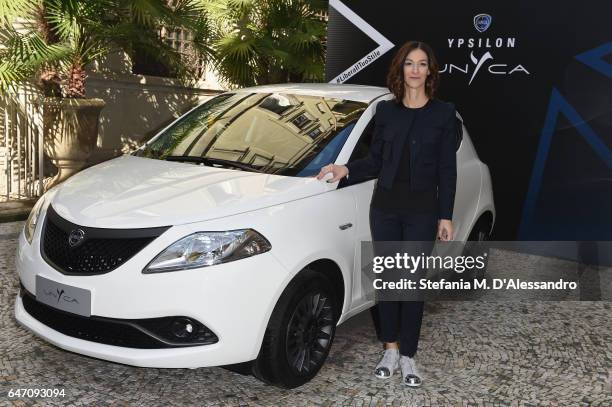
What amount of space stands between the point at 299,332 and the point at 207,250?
0.72m

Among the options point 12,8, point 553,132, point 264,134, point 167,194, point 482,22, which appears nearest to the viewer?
point 167,194

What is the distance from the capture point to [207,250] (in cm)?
322

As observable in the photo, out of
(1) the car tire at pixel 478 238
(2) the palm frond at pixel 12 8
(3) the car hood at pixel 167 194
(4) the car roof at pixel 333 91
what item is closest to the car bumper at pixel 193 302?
(3) the car hood at pixel 167 194

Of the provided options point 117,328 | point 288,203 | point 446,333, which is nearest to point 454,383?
point 446,333

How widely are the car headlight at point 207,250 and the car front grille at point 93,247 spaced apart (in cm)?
11

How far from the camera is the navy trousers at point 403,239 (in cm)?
362

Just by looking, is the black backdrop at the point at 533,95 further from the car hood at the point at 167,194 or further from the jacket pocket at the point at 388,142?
the car hood at the point at 167,194

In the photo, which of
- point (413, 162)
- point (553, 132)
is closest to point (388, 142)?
point (413, 162)

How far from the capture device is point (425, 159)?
3561 millimetres

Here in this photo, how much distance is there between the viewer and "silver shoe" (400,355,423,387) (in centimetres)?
380

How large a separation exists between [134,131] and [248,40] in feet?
11.0

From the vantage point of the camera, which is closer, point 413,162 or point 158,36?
point 413,162

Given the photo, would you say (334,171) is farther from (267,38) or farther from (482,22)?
(267,38)

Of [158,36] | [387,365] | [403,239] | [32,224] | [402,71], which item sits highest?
[158,36]
